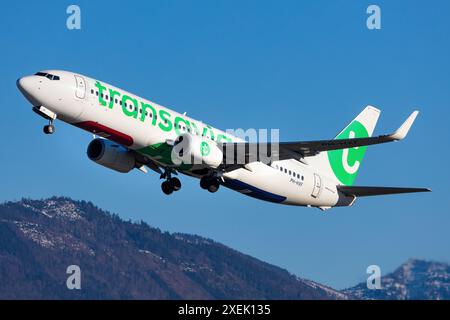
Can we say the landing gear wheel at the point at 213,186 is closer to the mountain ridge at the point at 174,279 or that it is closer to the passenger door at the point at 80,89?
the passenger door at the point at 80,89

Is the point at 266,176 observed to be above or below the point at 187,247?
below

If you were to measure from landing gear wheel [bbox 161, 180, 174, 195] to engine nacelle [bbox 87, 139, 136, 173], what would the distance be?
8.35 feet

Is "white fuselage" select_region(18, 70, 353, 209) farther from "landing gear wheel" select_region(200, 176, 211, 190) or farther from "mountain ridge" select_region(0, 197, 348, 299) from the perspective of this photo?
"mountain ridge" select_region(0, 197, 348, 299)

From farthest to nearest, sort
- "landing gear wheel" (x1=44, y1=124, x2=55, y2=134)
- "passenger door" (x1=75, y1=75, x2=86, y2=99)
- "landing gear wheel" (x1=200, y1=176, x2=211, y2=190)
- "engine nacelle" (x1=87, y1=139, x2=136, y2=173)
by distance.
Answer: "engine nacelle" (x1=87, y1=139, x2=136, y2=173) < "landing gear wheel" (x1=200, y1=176, x2=211, y2=190) < "passenger door" (x1=75, y1=75, x2=86, y2=99) < "landing gear wheel" (x1=44, y1=124, x2=55, y2=134)

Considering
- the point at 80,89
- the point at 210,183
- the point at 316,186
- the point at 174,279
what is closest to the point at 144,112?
the point at 80,89

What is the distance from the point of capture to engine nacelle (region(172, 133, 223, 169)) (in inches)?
1897

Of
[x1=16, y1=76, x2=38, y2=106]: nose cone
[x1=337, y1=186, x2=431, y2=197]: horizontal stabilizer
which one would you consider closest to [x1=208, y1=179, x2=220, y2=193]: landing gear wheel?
[x1=337, y1=186, x2=431, y2=197]: horizontal stabilizer

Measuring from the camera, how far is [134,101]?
4791 cm

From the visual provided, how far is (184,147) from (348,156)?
64.1ft
